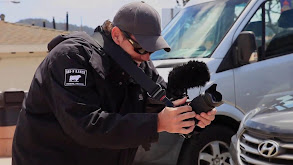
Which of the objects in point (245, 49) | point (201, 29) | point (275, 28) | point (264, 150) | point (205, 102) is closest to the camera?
point (205, 102)

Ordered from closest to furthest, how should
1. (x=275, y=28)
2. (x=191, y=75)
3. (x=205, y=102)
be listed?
(x=205, y=102) < (x=191, y=75) < (x=275, y=28)

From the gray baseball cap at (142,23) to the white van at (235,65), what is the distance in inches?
92.4

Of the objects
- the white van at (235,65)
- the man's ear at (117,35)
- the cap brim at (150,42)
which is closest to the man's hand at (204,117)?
the cap brim at (150,42)

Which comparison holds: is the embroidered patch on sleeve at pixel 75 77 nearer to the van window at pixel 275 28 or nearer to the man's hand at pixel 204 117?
the man's hand at pixel 204 117

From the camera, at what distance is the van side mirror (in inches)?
172

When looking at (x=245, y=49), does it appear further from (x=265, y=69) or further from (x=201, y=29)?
(x=201, y=29)

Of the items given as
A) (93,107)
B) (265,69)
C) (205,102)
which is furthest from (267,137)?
(93,107)

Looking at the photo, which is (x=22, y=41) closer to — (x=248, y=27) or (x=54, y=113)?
(x=248, y=27)

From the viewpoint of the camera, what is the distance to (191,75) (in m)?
2.14

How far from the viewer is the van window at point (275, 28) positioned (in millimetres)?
4734

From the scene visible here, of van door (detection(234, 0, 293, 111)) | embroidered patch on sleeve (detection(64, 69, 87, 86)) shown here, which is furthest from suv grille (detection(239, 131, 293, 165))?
embroidered patch on sleeve (detection(64, 69, 87, 86))

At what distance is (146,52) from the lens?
2.08m

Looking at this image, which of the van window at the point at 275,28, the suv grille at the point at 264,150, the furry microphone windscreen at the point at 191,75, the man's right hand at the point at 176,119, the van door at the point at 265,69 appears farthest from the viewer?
the van window at the point at 275,28

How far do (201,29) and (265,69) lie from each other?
0.92 meters
